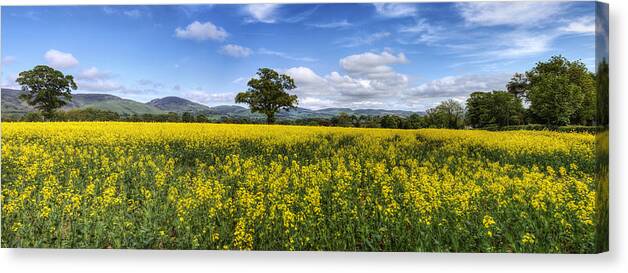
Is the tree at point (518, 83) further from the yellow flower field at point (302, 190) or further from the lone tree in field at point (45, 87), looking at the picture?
the lone tree in field at point (45, 87)

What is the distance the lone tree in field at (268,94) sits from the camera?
477cm

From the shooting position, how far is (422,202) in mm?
4465

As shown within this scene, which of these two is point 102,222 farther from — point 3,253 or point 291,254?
point 291,254

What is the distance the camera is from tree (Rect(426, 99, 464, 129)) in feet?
15.4

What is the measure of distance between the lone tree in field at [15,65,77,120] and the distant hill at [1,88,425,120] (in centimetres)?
7

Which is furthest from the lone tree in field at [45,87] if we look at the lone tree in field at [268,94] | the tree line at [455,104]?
the lone tree in field at [268,94]

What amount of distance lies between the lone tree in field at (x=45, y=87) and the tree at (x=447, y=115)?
371 centimetres

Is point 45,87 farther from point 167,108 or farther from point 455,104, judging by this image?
point 455,104

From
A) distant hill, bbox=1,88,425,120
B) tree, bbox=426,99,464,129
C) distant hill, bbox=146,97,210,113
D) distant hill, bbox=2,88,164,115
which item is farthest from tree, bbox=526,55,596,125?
distant hill, bbox=2,88,164,115

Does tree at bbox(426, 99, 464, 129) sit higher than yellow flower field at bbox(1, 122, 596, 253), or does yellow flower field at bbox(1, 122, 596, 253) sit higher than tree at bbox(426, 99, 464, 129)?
tree at bbox(426, 99, 464, 129)

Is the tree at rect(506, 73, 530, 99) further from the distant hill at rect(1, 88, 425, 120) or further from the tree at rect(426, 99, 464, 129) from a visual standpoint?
the distant hill at rect(1, 88, 425, 120)

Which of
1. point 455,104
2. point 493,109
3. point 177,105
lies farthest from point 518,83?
Result: point 177,105

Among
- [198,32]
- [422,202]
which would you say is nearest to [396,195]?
[422,202]

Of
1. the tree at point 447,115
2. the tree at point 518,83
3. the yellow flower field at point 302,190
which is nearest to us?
the yellow flower field at point 302,190
